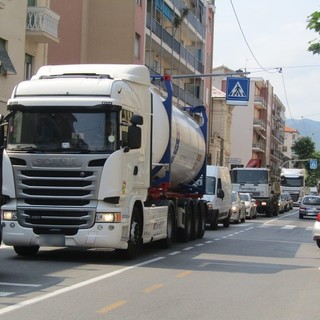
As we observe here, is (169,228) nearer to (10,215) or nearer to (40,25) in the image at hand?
(10,215)

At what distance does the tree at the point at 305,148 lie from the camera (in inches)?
5561

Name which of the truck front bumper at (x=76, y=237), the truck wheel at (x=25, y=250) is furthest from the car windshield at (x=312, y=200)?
the truck front bumper at (x=76, y=237)

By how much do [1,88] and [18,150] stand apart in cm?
1361

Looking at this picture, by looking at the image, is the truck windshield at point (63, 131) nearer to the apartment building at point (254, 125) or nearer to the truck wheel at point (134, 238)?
the truck wheel at point (134, 238)

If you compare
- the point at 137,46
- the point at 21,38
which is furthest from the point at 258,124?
the point at 21,38

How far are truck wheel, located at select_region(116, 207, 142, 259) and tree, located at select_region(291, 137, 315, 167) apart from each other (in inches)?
5079

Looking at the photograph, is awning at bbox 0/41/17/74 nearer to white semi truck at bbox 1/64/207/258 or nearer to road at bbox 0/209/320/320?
road at bbox 0/209/320/320

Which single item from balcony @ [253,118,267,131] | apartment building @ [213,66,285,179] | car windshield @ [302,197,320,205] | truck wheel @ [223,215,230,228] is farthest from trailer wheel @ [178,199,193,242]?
balcony @ [253,118,267,131]

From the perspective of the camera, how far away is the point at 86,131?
1347 cm

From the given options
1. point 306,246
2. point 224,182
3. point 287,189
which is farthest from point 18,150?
point 287,189

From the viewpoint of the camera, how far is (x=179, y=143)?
61.4 ft

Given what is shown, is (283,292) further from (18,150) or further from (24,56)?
(24,56)

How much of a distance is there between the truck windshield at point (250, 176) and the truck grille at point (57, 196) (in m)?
34.1

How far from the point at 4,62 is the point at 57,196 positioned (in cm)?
1373
